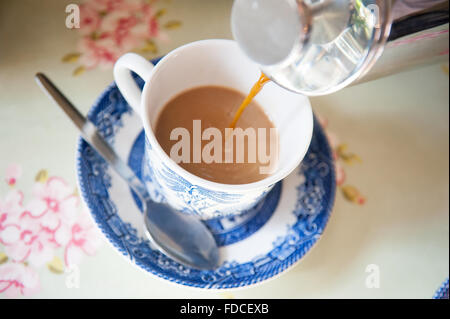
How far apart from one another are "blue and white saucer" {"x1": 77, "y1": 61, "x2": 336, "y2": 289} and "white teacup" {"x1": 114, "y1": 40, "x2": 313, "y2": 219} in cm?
5

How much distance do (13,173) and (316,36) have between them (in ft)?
1.56

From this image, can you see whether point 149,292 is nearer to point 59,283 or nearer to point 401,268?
point 59,283

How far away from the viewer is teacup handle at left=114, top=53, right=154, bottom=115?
1.70ft

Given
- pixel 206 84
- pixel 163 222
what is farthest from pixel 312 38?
pixel 163 222

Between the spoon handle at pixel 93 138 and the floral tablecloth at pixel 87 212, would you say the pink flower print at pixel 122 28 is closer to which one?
the floral tablecloth at pixel 87 212

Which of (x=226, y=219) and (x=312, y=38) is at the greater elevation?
(x=312, y=38)

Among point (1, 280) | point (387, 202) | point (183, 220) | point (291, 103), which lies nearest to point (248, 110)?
point (291, 103)

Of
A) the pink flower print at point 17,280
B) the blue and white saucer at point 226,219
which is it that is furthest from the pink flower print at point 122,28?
the pink flower print at point 17,280

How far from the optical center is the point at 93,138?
0.60 meters

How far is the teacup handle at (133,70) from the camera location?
0.52 meters

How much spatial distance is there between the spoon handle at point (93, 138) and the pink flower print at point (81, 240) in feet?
0.29

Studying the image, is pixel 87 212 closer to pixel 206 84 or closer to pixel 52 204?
pixel 52 204

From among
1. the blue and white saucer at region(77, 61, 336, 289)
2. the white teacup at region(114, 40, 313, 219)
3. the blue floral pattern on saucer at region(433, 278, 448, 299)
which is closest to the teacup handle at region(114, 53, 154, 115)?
the white teacup at region(114, 40, 313, 219)

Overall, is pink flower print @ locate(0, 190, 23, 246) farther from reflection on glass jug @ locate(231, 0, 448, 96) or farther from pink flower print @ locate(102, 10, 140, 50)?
reflection on glass jug @ locate(231, 0, 448, 96)
